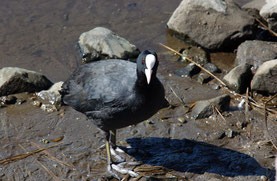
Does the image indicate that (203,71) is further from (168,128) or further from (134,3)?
(134,3)

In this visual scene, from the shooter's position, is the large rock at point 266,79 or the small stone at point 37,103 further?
the small stone at point 37,103

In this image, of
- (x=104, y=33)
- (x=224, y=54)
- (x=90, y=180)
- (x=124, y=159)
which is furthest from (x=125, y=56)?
(x=90, y=180)

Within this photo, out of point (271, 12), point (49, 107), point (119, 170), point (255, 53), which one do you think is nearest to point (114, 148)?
point (119, 170)

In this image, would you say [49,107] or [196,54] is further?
[196,54]

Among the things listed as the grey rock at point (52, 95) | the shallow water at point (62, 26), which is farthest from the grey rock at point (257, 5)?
the grey rock at point (52, 95)

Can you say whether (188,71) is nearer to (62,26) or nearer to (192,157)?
(192,157)

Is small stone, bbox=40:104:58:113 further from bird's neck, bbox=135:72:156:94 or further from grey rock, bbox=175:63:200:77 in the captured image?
grey rock, bbox=175:63:200:77

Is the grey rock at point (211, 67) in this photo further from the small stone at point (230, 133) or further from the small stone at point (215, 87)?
the small stone at point (230, 133)
